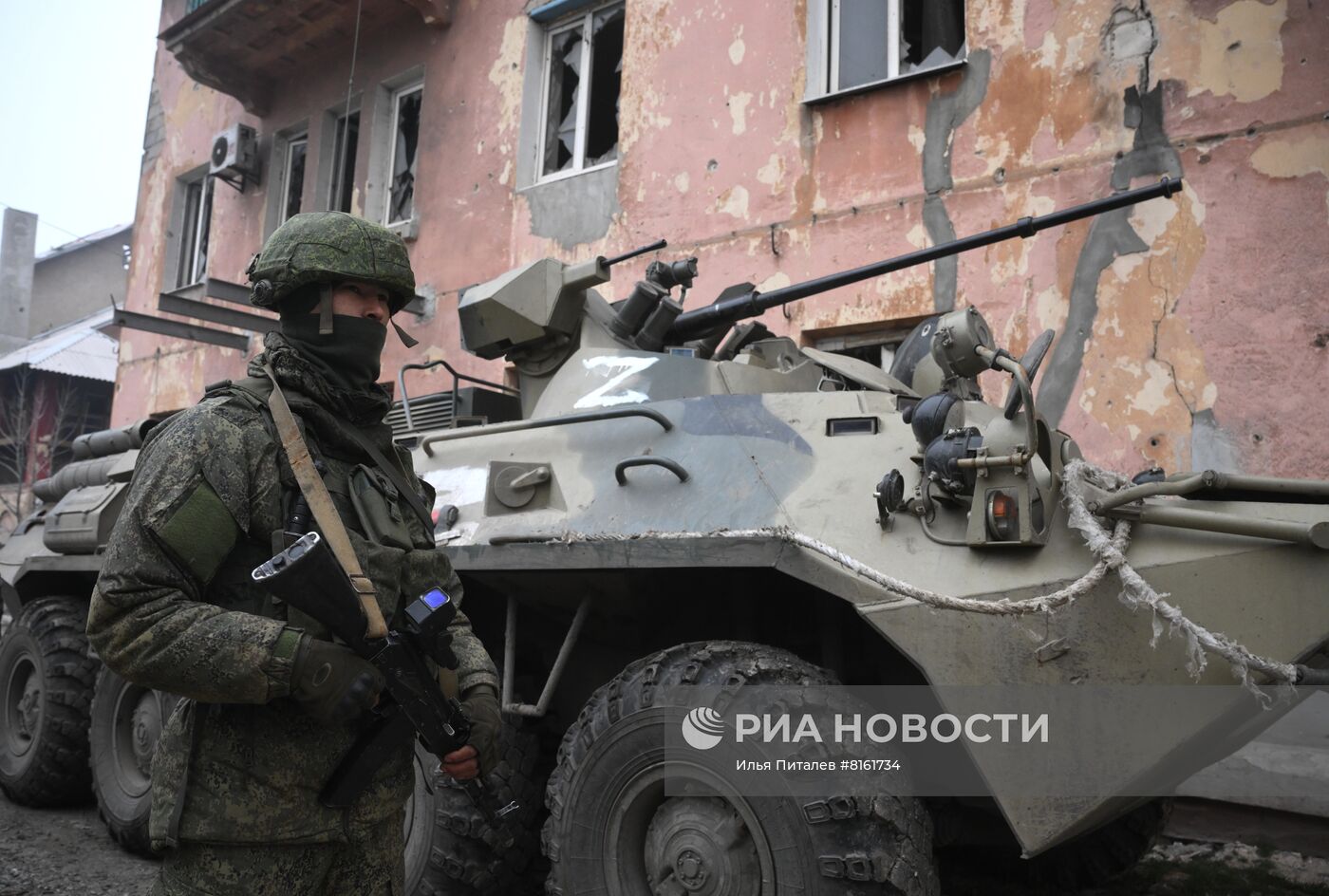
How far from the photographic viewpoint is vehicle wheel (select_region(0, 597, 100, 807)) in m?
5.73

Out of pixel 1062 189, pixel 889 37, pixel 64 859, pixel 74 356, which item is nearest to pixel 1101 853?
pixel 1062 189

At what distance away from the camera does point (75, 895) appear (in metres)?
4.39

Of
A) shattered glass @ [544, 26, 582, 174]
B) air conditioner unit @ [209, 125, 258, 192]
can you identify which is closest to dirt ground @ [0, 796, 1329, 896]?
shattered glass @ [544, 26, 582, 174]

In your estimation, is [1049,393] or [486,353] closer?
[486,353]

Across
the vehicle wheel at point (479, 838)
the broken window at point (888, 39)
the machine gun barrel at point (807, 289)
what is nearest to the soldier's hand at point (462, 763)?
the vehicle wheel at point (479, 838)

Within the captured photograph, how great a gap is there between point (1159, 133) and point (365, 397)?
5.48 metres

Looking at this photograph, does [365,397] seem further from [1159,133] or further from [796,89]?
[796,89]

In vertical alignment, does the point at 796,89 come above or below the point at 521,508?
above

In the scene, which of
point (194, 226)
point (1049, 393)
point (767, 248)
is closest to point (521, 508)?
point (1049, 393)

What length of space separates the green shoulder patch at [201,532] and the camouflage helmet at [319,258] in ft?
1.45

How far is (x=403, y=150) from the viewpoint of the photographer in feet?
36.6

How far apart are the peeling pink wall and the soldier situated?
5000 millimetres

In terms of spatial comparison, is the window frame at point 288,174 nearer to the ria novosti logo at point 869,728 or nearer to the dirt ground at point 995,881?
the dirt ground at point 995,881

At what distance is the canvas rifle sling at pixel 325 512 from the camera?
6.65 feet
